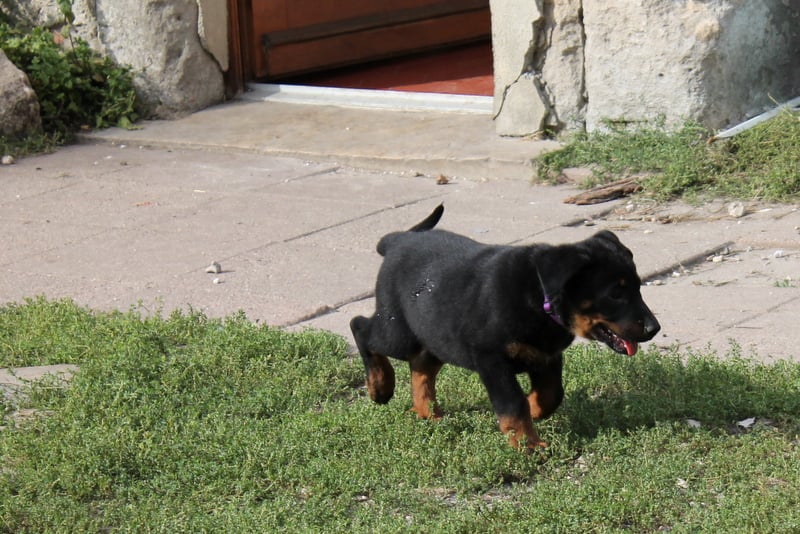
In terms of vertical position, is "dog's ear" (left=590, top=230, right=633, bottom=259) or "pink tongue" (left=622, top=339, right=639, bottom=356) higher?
"dog's ear" (left=590, top=230, right=633, bottom=259)

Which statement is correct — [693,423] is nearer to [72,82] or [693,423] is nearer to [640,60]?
[640,60]

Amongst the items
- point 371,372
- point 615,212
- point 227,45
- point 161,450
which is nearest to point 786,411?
point 371,372

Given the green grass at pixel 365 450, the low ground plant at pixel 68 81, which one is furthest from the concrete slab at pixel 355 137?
the green grass at pixel 365 450

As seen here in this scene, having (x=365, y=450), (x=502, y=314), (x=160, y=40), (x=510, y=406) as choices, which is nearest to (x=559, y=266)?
(x=502, y=314)

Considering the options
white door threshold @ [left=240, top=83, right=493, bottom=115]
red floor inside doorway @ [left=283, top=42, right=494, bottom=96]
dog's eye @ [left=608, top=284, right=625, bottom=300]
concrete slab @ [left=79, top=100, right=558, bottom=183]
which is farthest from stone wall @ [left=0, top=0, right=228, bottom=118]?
dog's eye @ [left=608, top=284, right=625, bottom=300]

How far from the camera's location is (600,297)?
408 cm

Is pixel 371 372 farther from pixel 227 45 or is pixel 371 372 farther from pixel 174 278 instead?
pixel 227 45

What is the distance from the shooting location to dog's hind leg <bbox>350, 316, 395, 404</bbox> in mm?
4766

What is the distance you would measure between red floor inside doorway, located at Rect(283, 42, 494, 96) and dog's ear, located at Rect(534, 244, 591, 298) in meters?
7.14

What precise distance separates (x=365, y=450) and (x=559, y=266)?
1045 millimetres

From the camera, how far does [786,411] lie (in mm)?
4496

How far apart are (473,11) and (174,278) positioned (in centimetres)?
846

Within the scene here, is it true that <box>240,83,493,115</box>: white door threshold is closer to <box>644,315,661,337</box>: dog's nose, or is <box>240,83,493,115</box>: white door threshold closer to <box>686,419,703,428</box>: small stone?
<box>686,419,703,428</box>: small stone

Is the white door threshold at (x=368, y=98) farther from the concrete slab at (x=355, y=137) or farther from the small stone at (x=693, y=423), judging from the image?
the small stone at (x=693, y=423)
